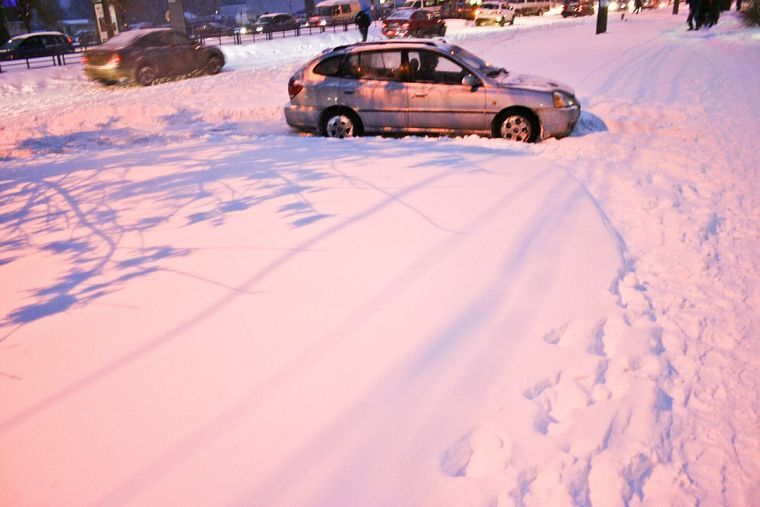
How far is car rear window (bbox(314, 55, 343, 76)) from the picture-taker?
29.2 ft

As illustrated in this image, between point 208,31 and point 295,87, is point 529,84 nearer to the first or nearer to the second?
point 295,87

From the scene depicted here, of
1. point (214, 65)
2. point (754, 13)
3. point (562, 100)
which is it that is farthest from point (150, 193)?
point (754, 13)

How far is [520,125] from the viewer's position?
8.33m

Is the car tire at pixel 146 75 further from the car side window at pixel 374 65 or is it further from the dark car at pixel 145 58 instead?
the car side window at pixel 374 65

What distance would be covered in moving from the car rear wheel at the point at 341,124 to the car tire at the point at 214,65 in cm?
1163

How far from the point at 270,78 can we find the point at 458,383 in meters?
14.9

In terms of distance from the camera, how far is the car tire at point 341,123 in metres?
8.97

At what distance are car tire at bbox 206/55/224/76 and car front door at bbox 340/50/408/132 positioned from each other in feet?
38.5

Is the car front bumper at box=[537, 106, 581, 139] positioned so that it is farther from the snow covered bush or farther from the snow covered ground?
the snow covered bush

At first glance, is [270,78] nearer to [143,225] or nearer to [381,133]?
[381,133]

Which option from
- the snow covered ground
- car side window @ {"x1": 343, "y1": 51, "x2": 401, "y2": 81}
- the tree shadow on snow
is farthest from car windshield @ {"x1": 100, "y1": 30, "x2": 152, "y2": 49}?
the snow covered ground

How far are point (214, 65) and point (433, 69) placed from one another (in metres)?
12.8

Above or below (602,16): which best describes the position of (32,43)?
above

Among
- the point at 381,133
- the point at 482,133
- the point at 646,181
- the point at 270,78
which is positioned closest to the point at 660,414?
the point at 646,181
